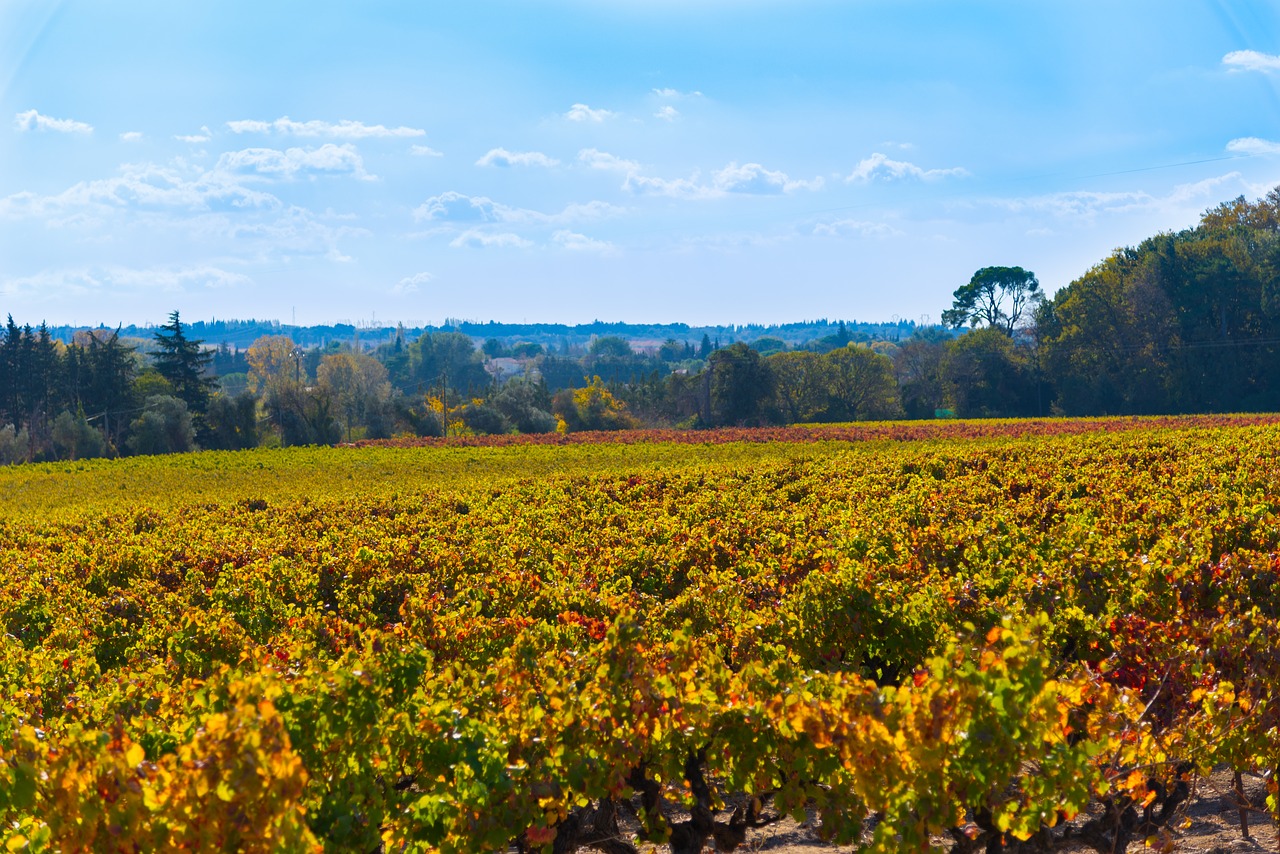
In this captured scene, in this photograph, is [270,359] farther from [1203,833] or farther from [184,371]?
[1203,833]

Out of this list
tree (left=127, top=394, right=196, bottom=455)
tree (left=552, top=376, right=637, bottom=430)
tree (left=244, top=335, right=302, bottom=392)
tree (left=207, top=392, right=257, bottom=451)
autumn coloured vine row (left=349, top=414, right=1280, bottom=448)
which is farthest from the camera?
tree (left=244, top=335, right=302, bottom=392)

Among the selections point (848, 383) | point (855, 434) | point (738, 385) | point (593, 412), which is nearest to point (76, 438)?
point (593, 412)

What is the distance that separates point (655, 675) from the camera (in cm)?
466

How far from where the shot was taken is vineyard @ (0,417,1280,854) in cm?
356

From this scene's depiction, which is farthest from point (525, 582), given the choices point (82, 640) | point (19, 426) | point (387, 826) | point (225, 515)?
point (19, 426)

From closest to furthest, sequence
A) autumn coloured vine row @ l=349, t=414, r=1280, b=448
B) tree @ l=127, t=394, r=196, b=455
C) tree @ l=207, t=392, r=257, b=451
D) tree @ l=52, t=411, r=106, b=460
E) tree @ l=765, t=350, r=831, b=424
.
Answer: autumn coloured vine row @ l=349, t=414, r=1280, b=448 < tree @ l=52, t=411, r=106, b=460 < tree @ l=127, t=394, r=196, b=455 < tree @ l=207, t=392, r=257, b=451 < tree @ l=765, t=350, r=831, b=424

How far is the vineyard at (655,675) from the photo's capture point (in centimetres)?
356

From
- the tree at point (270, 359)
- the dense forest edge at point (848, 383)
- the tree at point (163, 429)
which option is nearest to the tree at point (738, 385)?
the dense forest edge at point (848, 383)

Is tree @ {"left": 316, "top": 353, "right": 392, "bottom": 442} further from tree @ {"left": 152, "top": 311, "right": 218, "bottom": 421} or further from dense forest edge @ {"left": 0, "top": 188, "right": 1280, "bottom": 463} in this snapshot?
tree @ {"left": 152, "top": 311, "right": 218, "bottom": 421}

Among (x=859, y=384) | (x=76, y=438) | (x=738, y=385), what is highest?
(x=738, y=385)

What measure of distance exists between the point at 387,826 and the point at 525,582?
4.70 m

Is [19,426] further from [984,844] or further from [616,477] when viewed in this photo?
[984,844]

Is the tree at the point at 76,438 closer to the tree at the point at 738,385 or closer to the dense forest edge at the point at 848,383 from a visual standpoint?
the dense forest edge at the point at 848,383

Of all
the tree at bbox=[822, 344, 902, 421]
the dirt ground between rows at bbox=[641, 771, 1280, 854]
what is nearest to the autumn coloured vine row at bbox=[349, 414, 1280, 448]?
the tree at bbox=[822, 344, 902, 421]
